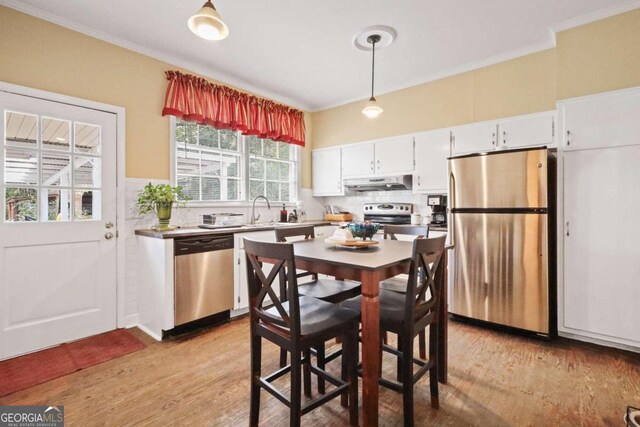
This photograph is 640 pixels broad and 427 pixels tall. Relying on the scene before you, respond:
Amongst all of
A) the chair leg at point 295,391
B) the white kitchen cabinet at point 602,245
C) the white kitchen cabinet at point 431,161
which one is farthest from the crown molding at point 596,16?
the chair leg at point 295,391

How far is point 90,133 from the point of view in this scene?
283 centimetres

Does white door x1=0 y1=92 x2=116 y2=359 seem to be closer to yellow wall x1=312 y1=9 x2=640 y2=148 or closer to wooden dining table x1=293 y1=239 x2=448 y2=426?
wooden dining table x1=293 y1=239 x2=448 y2=426

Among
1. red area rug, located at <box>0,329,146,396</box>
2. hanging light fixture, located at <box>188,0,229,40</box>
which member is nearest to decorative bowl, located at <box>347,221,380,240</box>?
hanging light fixture, located at <box>188,0,229,40</box>

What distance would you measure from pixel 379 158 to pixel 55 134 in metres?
3.39

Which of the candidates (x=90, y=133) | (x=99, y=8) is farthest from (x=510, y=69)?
(x=90, y=133)

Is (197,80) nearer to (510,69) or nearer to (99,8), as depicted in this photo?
(99,8)

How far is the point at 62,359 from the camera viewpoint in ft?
7.86

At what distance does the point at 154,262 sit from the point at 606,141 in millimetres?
3886

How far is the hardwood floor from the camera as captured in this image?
1.74 m

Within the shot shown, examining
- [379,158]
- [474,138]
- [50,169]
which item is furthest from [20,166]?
[474,138]

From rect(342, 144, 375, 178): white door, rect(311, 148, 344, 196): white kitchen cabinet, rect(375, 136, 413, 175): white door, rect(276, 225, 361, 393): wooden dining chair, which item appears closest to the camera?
rect(276, 225, 361, 393): wooden dining chair

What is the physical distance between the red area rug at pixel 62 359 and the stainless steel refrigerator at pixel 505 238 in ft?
9.72

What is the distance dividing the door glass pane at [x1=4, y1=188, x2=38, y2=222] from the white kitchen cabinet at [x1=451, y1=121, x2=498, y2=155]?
158 inches

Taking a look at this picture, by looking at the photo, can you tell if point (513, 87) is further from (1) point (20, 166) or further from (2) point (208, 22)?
(1) point (20, 166)
